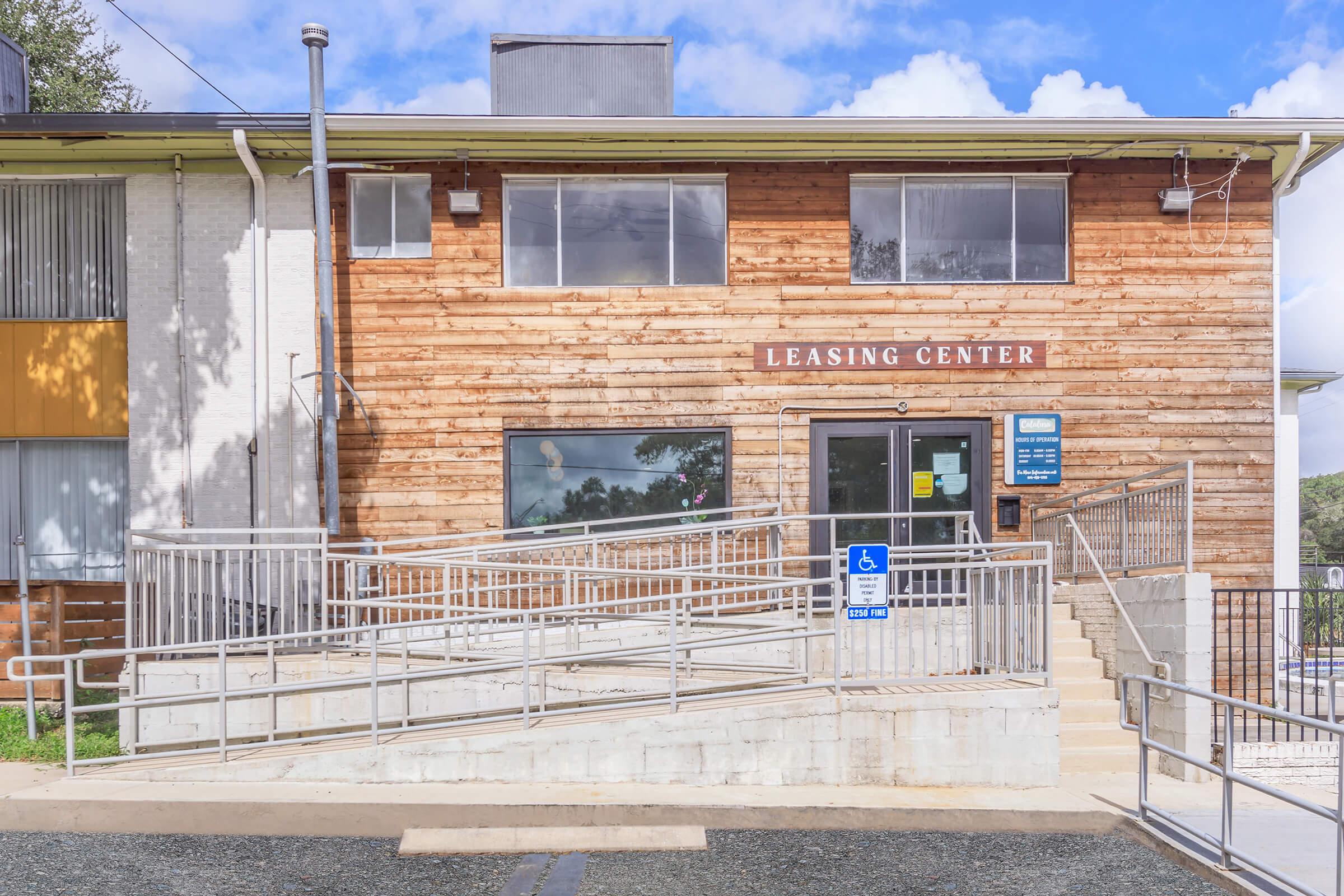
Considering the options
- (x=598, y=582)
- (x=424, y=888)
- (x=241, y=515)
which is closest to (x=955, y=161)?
(x=598, y=582)

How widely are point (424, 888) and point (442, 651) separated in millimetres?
3240

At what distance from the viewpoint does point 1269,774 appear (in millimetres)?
9344

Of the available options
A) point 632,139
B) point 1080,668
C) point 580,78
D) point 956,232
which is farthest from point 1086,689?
point 580,78

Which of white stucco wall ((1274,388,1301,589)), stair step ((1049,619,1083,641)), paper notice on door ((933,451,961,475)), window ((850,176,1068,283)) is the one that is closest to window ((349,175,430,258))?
window ((850,176,1068,283))

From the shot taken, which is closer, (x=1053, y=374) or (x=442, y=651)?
(x=442, y=651)

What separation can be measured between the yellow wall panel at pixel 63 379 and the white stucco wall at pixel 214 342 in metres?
0.46

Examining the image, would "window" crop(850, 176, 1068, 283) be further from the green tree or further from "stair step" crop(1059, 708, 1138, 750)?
the green tree

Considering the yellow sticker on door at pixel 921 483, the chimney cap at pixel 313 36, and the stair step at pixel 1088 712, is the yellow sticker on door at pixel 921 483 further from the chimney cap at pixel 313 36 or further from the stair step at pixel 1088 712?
the chimney cap at pixel 313 36

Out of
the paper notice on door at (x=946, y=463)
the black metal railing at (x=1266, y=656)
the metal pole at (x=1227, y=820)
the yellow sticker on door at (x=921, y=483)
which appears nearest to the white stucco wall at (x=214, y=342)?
the yellow sticker on door at (x=921, y=483)

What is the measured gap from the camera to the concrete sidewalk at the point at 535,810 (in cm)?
726

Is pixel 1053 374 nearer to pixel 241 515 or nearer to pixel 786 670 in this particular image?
pixel 786 670

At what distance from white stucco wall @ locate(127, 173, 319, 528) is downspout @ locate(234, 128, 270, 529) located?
6 cm

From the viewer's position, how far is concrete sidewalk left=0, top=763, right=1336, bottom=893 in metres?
7.26

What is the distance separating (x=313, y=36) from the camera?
11344 mm
